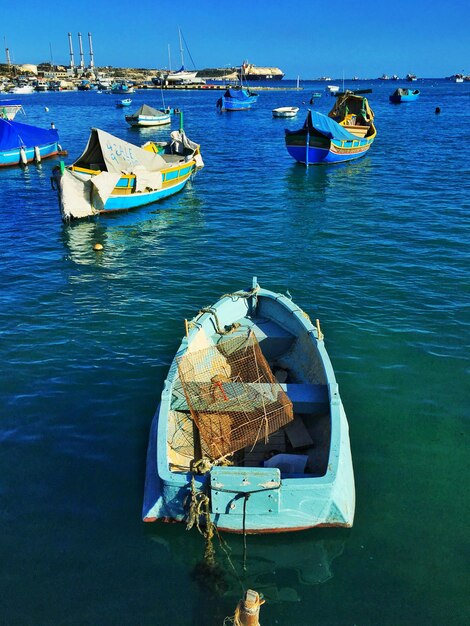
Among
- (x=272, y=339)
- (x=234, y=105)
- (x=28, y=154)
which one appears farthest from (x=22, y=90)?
(x=272, y=339)

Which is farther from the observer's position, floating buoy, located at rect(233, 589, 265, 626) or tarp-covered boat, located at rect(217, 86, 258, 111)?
tarp-covered boat, located at rect(217, 86, 258, 111)

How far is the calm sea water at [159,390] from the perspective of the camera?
275 inches

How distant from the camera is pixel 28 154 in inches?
1596

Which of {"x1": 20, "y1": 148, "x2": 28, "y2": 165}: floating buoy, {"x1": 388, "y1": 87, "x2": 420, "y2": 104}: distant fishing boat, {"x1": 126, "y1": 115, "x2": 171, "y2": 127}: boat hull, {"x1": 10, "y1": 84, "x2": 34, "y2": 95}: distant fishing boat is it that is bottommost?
{"x1": 20, "y1": 148, "x2": 28, "y2": 165}: floating buoy

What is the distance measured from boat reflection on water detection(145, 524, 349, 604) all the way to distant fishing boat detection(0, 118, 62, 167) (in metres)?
38.6

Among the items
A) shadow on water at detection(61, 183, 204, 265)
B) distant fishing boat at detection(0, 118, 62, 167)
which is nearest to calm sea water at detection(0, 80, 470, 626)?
shadow on water at detection(61, 183, 204, 265)

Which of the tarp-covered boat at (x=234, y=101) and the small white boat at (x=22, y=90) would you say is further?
the small white boat at (x=22, y=90)

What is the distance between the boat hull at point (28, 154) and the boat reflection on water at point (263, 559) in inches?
1509

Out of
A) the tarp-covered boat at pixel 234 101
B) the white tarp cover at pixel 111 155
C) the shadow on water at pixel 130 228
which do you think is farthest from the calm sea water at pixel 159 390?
the tarp-covered boat at pixel 234 101

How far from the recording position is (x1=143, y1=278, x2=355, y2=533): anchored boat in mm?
6703

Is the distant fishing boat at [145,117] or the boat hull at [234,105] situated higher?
the boat hull at [234,105]

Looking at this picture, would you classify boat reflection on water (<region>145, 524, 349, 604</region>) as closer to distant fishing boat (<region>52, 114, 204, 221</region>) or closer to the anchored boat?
the anchored boat

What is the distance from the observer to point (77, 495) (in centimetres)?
860

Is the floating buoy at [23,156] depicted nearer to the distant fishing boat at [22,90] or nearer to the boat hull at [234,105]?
the boat hull at [234,105]
